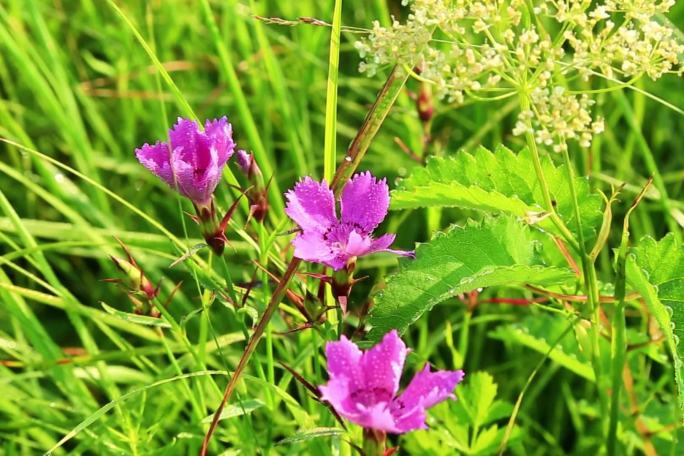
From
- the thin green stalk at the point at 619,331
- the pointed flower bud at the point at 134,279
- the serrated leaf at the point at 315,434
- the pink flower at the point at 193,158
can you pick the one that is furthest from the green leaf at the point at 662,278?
the pointed flower bud at the point at 134,279

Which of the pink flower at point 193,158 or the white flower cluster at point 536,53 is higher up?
the white flower cluster at point 536,53

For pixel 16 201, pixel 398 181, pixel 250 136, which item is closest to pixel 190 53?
pixel 16 201

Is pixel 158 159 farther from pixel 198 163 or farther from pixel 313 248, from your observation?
pixel 313 248

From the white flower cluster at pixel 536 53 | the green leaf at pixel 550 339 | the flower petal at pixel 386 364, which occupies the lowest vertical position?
the green leaf at pixel 550 339

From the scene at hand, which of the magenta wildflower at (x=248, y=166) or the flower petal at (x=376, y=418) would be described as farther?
the magenta wildflower at (x=248, y=166)

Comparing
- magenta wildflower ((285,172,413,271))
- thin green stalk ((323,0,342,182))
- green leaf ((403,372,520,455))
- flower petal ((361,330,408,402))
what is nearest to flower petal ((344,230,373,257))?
magenta wildflower ((285,172,413,271))

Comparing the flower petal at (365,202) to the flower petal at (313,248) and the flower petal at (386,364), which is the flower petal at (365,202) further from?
the flower petal at (386,364)
